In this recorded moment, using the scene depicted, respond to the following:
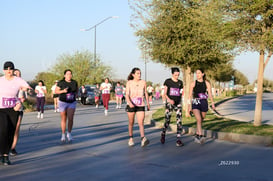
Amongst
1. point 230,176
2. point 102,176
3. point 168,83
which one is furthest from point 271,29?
point 102,176

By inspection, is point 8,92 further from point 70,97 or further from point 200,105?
point 200,105

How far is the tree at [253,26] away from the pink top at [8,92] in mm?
6767

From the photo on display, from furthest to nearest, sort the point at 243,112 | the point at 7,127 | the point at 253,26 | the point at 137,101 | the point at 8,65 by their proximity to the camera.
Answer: the point at 243,112
the point at 253,26
the point at 137,101
the point at 8,65
the point at 7,127

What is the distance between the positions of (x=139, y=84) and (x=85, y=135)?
10.3 ft

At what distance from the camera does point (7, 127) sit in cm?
793

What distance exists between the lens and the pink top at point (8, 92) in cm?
797

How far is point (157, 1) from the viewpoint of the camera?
762 inches

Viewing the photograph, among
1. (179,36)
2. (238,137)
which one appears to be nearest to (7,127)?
(238,137)

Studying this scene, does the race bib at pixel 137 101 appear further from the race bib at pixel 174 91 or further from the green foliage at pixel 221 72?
the green foliage at pixel 221 72

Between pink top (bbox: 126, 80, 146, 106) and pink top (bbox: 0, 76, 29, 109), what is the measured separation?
2943 millimetres

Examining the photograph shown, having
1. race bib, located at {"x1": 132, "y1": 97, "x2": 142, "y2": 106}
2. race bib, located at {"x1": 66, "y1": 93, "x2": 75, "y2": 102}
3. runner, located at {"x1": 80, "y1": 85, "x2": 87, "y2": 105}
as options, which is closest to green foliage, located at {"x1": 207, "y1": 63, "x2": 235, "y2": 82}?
runner, located at {"x1": 80, "y1": 85, "x2": 87, "y2": 105}

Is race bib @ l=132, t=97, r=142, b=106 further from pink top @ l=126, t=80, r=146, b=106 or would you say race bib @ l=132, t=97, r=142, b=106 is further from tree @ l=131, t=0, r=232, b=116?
tree @ l=131, t=0, r=232, b=116

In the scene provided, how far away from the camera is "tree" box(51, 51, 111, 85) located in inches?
2008

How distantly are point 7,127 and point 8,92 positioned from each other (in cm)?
62
